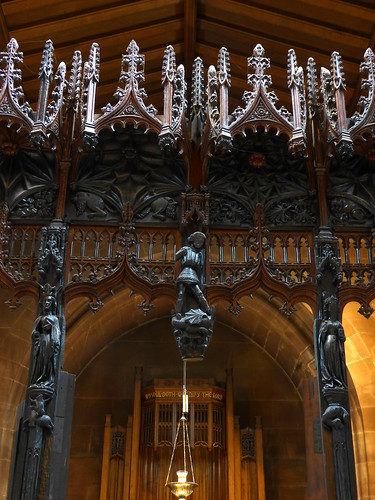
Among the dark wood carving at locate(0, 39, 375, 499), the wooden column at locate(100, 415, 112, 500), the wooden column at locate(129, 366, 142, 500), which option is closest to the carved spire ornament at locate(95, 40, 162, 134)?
the dark wood carving at locate(0, 39, 375, 499)

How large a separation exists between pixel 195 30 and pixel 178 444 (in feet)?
24.7

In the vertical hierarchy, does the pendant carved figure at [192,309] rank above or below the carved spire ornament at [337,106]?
below

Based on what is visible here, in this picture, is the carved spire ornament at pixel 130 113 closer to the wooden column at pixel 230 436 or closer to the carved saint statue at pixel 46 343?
the carved saint statue at pixel 46 343

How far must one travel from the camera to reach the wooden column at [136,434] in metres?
12.9

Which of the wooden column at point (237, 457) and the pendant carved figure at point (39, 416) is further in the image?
the wooden column at point (237, 457)

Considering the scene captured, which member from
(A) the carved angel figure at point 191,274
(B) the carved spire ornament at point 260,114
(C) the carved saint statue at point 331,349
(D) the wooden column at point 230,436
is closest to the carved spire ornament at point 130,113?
(B) the carved spire ornament at point 260,114

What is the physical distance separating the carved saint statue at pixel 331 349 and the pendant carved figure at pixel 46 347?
3160 mm

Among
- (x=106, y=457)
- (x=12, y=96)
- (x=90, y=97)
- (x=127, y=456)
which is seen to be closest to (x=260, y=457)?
(x=127, y=456)

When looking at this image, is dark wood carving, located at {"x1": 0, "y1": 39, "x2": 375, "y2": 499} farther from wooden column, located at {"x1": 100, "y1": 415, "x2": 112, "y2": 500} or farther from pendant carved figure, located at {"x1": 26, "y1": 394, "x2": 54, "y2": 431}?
wooden column, located at {"x1": 100, "y1": 415, "x2": 112, "y2": 500}

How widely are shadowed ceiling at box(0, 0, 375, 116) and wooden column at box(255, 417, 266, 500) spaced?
20.3 feet

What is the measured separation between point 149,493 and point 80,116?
759 cm

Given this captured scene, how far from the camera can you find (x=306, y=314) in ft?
41.0

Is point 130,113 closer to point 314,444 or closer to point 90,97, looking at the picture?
point 90,97

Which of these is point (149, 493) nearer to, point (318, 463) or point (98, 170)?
point (318, 463)
